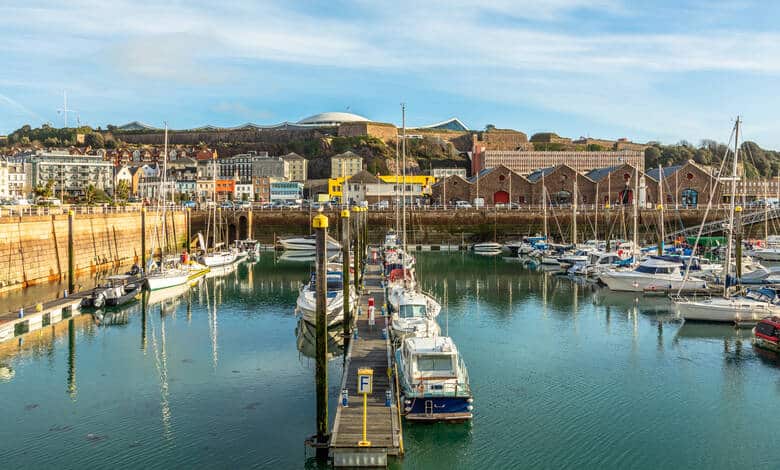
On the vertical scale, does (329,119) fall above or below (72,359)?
above

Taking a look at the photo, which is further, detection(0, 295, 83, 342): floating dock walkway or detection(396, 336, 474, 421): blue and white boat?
detection(0, 295, 83, 342): floating dock walkway

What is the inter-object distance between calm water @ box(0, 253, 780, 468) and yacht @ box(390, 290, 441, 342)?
2.12m

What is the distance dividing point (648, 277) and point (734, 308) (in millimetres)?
10526

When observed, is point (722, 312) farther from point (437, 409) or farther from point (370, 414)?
point (370, 414)

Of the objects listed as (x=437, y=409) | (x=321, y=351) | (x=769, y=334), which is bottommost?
(x=437, y=409)

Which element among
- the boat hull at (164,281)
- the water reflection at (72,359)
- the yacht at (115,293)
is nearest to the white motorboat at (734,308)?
the water reflection at (72,359)

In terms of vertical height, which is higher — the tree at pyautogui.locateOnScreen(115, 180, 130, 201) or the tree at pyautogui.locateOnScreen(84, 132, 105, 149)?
the tree at pyautogui.locateOnScreen(84, 132, 105, 149)

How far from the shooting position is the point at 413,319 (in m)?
24.3

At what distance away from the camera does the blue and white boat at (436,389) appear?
57.1 feet

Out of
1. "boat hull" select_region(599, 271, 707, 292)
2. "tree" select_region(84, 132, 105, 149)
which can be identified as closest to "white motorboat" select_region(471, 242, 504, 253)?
"boat hull" select_region(599, 271, 707, 292)

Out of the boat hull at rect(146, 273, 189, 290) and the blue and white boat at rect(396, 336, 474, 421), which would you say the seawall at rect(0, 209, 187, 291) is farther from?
the blue and white boat at rect(396, 336, 474, 421)

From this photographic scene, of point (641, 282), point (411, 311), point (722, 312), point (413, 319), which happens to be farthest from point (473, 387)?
point (641, 282)

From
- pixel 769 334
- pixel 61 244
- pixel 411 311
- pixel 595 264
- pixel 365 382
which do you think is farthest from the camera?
pixel 595 264

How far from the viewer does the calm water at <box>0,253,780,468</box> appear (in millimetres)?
16172
